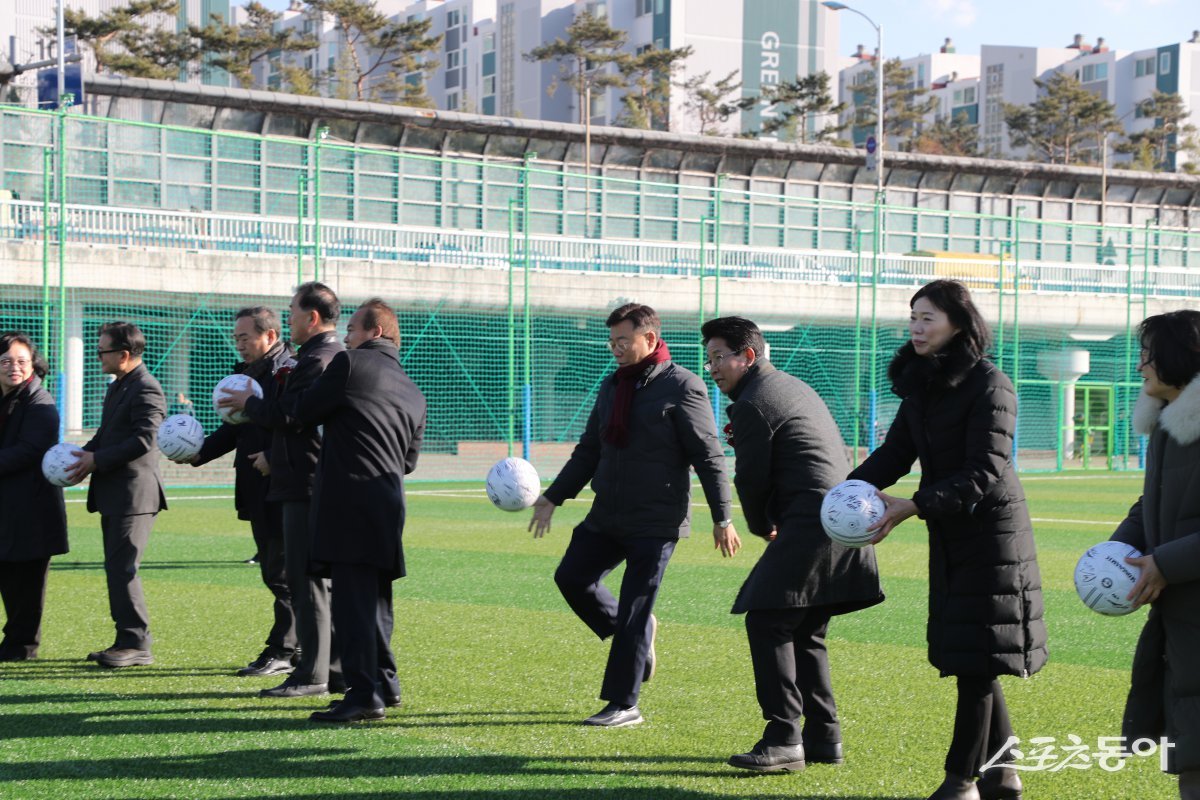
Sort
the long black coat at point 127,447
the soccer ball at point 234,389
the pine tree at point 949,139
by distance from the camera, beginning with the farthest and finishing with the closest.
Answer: the pine tree at point 949,139 → the long black coat at point 127,447 → the soccer ball at point 234,389

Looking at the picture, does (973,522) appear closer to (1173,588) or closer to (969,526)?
(969,526)

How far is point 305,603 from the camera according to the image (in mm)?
7488

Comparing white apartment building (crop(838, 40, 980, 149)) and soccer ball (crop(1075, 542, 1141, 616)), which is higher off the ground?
white apartment building (crop(838, 40, 980, 149))

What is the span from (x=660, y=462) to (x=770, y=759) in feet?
4.96

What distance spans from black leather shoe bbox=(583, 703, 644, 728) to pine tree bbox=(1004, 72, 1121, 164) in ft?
242

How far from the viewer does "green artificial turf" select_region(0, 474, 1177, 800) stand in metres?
5.84

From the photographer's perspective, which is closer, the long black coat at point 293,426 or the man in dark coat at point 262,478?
the long black coat at point 293,426

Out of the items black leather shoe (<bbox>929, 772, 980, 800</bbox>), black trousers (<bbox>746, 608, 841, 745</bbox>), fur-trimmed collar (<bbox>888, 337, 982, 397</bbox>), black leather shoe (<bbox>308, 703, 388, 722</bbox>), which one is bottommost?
black leather shoe (<bbox>308, 703, 388, 722</bbox>)

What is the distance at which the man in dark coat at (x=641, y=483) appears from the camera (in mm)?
6832

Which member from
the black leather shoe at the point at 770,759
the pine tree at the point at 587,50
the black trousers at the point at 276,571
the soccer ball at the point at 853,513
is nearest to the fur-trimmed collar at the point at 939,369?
the soccer ball at the point at 853,513

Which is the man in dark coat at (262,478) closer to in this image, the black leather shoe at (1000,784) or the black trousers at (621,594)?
the black trousers at (621,594)

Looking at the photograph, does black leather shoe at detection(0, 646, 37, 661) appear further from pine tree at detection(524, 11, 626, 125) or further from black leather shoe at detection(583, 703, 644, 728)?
pine tree at detection(524, 11, 626, 125)

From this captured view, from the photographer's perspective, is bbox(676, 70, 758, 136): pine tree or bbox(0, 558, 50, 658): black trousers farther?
bbox(676, 70, 758, 136): pine tree

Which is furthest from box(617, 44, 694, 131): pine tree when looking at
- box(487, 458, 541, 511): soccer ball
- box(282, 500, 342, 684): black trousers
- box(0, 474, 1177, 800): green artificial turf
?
box(282, 500, 342, 684): black trousers
